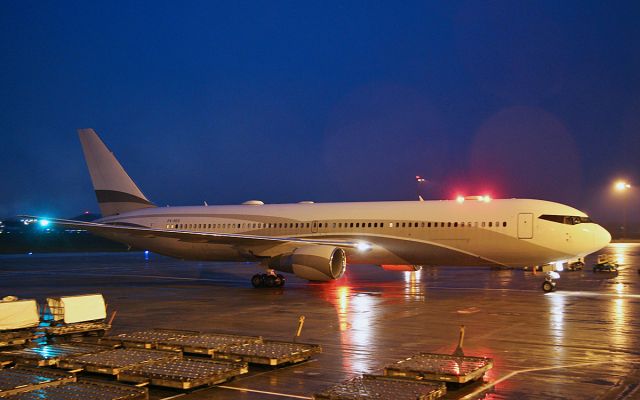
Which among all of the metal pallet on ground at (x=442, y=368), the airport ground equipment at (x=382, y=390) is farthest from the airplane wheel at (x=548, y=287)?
the airport ground equipment at (x=382, y=390)

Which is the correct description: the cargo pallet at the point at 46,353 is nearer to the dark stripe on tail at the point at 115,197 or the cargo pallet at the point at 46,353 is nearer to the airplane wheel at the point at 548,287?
the airplane wheel at the point at 548,287

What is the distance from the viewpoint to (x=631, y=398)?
28.4ft

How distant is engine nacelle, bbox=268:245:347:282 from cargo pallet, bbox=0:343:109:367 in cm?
1266

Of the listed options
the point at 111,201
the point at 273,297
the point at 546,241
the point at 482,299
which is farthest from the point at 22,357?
the point at 111,201

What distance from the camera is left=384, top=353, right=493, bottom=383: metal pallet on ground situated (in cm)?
928

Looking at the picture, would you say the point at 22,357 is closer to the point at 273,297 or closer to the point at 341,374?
the point at 341,374

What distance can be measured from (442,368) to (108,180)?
91.0 feet

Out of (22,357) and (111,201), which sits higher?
(111,201)

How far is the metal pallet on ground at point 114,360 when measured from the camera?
32.8 ft

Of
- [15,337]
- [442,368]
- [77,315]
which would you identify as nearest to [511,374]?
[442,368]

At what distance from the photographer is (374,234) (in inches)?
1032

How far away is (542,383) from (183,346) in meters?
6.34

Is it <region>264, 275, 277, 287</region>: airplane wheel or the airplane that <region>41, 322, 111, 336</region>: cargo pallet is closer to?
the airplane

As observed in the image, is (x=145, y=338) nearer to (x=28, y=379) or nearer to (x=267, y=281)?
(x=28, y=379)
